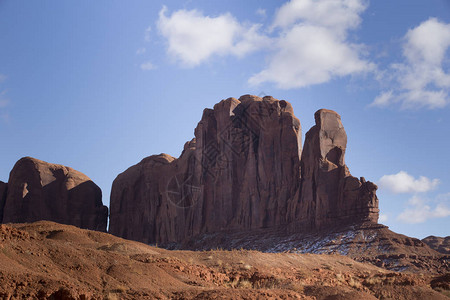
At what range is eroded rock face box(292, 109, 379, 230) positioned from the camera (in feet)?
178

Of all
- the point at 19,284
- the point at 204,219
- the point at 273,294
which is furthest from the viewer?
the point at 204,219

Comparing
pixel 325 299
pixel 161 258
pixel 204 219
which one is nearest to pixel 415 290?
pixel 325 299

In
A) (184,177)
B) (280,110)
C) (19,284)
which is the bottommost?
(19,284)

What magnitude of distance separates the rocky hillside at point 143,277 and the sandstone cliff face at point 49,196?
5900 cm

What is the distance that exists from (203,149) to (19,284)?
63.4 metres

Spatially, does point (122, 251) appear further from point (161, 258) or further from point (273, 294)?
point (273, 294)

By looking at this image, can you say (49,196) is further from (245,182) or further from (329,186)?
(329,186)

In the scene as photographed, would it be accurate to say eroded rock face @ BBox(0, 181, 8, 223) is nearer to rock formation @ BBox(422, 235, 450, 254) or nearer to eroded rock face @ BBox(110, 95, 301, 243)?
eroded rock face @ BBox(110, 95, 301, 243)

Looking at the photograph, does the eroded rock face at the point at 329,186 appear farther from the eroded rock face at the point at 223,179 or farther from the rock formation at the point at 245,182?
the eroded rock face at the point at 223,179

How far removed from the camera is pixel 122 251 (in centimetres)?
2617

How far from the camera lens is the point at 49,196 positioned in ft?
283

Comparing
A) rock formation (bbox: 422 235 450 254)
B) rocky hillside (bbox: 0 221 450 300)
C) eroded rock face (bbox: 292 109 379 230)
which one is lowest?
rocky hillside (bbox: 0 221 450 300)

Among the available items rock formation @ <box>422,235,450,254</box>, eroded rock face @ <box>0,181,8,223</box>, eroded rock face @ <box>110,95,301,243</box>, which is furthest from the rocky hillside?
eroded rock face @ <box>0,181,8,223</box>

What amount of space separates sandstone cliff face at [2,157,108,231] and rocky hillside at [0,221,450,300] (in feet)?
194
